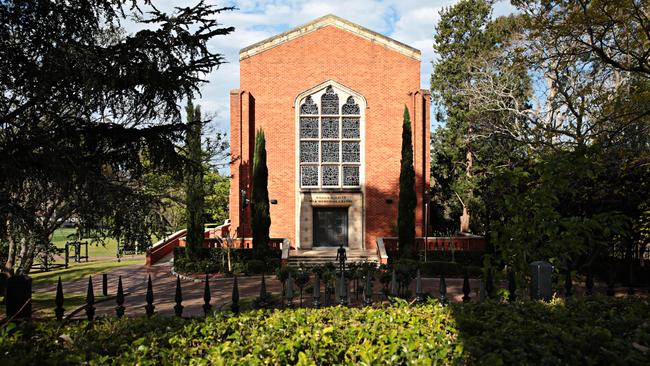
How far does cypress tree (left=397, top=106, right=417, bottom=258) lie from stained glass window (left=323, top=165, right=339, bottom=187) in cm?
368

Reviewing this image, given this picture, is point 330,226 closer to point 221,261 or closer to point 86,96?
point 221,261

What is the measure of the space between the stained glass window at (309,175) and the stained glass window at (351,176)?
1526 mm

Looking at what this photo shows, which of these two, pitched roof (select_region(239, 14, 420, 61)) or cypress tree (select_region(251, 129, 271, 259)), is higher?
pitched roof (select_region(239, 14, 420, 61))

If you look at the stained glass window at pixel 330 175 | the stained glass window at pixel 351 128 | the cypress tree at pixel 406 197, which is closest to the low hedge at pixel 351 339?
the cypress tree at pixel 406 197

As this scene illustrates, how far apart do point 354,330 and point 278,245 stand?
18.5 metres

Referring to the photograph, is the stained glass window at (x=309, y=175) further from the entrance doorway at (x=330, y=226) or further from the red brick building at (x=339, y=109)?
the entrance doorway at (x=330, y=226)

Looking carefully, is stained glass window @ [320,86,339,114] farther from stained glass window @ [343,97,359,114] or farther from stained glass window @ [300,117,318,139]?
stained glass window @ [300,117,318,139]

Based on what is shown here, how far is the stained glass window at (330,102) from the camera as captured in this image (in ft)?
78.6

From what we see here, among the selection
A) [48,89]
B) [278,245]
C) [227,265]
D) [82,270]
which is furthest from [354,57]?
[48,89]

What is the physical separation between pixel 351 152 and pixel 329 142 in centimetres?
128

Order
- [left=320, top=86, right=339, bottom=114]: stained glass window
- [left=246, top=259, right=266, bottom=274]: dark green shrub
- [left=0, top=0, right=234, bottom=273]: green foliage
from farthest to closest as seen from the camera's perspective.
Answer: [left=320, top=86, right=339, bottom=114]: stained glass window → [left=246, top=259, right=266, bottom=274]: dark green shrub → [left=0, top=0, right=234, bottom=273]: green foliage

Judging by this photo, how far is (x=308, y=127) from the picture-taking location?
24109 millimetres

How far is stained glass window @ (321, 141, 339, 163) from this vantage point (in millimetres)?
24172

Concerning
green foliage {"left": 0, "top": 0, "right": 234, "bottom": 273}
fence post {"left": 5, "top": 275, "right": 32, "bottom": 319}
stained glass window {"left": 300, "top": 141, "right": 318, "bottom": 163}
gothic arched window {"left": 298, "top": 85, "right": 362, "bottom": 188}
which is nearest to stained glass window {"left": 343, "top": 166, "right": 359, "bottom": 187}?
gothic arched window {"left": 298, "top": 85, "right": 362, "bottom": 188}
